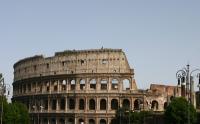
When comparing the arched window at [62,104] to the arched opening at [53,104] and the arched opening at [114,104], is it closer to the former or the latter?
the arched opening at [53,104]

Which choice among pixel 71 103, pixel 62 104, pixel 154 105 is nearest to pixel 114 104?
pixel 154 105

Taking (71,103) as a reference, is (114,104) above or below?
below

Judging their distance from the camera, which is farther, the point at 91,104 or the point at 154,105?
the point at 154,105

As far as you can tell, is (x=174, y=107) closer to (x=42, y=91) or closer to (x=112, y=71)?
(x=112, y=71)

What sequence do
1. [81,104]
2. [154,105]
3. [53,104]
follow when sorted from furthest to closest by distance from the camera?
1. [53,104]
2. [81,104]
3. [154,105]

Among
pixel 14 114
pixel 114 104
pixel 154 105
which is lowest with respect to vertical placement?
pixel 14 114

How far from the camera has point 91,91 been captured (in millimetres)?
89688

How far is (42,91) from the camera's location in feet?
319

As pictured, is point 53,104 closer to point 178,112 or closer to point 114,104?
point 114,104

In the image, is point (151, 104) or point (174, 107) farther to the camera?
point (151, 104)

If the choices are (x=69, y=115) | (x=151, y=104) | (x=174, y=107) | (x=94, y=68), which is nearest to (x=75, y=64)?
(x=94, y=68)

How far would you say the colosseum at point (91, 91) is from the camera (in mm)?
88875

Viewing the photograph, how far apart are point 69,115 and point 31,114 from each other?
1165cm

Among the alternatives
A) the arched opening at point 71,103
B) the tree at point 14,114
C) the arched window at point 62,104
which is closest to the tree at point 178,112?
the tree at point 14,114
